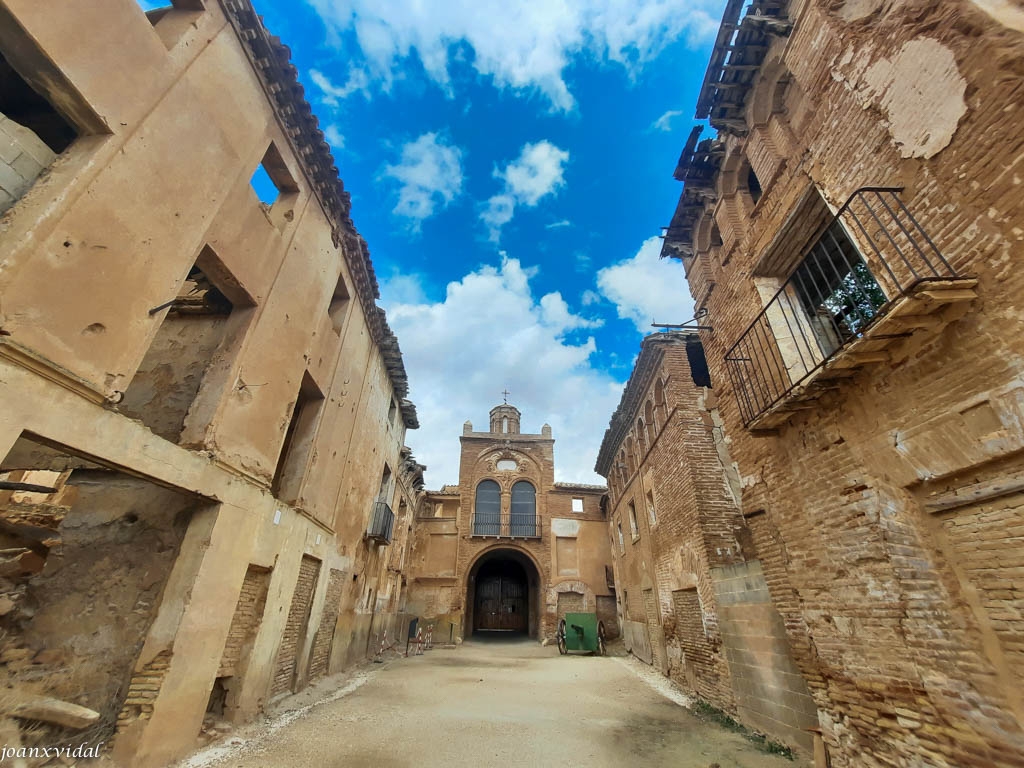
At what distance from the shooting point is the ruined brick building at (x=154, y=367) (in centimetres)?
405

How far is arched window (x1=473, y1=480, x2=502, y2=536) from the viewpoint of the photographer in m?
24.2

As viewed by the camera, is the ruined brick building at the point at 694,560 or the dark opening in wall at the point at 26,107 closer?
the dark opening in wall at the point at 26,107

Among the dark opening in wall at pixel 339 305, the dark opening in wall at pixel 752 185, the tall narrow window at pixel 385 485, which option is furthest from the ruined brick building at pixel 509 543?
the dark opening in wall at pixel 752 185

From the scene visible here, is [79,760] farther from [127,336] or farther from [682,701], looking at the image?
[682,701]

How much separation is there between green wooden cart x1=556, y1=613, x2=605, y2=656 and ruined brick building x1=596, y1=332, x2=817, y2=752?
1630 millimetres

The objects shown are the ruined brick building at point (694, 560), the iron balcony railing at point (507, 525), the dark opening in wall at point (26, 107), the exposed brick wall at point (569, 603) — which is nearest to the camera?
the dark opening in wall at point (26, 107)

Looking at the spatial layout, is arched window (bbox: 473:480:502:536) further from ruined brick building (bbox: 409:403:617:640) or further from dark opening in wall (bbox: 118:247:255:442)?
dark opening in wall (bbox: 118:247:255:442)

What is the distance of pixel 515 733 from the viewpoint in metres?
6.63

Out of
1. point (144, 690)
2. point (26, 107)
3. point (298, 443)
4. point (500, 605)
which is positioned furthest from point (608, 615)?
point (26, 107)

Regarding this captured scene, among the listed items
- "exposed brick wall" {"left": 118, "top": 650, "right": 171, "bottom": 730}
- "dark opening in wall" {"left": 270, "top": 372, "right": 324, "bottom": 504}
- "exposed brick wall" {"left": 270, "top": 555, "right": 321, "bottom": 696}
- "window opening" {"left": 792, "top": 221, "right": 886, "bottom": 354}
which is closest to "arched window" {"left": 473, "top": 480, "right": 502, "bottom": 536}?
"exposed brick wall" {"left": 270, "top": 555, "right": 321, "bottom": 696}

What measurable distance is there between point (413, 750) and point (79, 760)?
11.9 feet

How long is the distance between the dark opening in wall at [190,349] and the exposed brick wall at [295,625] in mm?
4182

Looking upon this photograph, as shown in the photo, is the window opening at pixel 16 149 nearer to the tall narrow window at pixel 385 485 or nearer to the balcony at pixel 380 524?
the balcony at pixel 380 524

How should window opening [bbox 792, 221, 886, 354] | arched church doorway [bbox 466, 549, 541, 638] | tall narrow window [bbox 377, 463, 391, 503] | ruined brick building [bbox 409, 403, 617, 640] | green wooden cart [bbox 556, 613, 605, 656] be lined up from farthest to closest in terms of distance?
arched church doorway [bbox 466, 549, 541, 638] → ruined brick building [bbox 409, 403, 617, 640] → green wooden cart [bbox 556, 613, 605, 656] → tall narrow window [bbox 377, 463, 391, 503] → window opening [bbox 792, 221, 886, 354]
